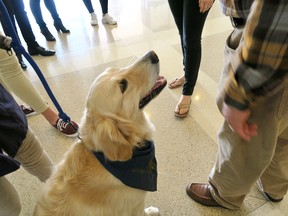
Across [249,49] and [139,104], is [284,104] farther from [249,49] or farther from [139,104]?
[139,104]

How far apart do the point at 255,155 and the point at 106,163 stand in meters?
0.59

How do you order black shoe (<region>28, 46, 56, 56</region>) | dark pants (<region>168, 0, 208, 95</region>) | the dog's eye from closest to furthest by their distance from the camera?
the dog's eye < dark pants (<region>168, 0, 208, 95</region>) < black shoe (<region>28, 46, 56, 56</region>)

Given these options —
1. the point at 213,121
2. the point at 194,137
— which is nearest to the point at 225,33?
the point at 213,121

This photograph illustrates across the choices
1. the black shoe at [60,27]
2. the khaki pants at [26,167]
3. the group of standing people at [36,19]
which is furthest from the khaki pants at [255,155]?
the black shoe at [60,27]

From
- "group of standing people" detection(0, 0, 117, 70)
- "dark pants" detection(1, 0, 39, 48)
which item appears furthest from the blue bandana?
"dark pants" detection(1, 0, 39, 48)

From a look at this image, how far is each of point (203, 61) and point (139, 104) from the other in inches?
62.8

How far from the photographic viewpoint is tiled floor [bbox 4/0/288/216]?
1.49m

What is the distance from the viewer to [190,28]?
159 cm

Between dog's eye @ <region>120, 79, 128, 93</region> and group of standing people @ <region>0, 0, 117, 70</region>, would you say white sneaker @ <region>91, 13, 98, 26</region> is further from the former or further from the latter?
dog's eye @ <region>120, 79, 128, 93</region>

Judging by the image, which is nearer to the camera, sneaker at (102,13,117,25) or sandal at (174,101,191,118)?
sandal at (174,101,191,118)

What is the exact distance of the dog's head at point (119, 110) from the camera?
93 cm

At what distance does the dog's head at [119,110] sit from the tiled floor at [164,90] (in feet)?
1.91

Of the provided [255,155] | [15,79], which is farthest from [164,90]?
[255,155]

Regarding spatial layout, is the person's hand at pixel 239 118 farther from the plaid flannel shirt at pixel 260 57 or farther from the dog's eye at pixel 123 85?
the dog's eye at pixel 123 85
